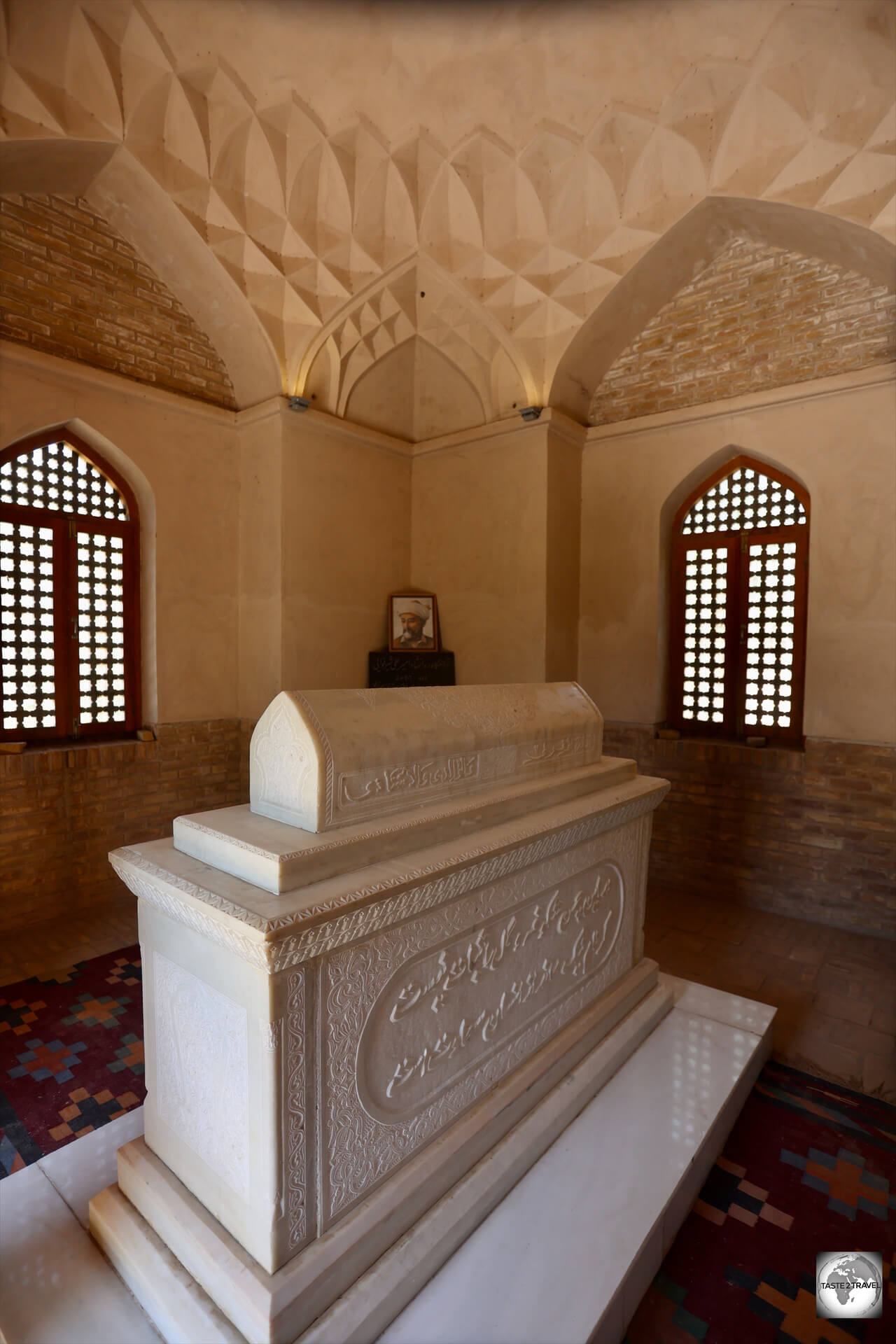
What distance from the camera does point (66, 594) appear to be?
181 inches

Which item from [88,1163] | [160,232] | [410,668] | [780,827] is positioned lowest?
[88,1163]

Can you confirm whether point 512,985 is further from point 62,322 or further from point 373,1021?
point 62,322

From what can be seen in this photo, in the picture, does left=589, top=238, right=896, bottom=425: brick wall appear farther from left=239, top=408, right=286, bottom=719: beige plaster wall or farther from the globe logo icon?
the globe logo icon

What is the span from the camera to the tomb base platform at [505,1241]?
1.55 meters

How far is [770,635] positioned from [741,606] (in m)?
0.32

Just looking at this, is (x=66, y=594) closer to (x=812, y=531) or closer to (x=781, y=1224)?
(x=781, y=1224)

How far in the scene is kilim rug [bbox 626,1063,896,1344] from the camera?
183cm

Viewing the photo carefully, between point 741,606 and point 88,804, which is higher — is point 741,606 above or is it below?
above

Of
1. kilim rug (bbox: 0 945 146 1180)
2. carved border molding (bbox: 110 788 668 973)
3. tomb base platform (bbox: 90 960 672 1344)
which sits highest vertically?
carved border molding (bbox: 110 788 668 973)

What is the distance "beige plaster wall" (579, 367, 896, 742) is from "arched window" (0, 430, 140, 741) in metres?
3.78

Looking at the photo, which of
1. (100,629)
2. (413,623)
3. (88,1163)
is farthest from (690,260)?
(88,1163)

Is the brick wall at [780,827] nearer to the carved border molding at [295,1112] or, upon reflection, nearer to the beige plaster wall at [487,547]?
the beige plaster wall at [487,547]

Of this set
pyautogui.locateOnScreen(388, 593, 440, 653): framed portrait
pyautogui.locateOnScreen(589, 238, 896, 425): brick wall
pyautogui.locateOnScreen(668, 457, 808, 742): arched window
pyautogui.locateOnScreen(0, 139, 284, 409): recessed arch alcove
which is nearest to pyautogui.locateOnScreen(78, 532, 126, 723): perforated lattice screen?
pyautogui.locateOnScreen(0, 139, 284, 409): recessed arch alcove

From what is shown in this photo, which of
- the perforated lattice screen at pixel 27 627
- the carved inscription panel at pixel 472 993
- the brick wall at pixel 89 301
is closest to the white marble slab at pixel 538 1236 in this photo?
the carved inscription panel at pixel 472 993
